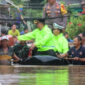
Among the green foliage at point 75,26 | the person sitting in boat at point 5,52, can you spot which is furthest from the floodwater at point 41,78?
the green foliage at point 75,26

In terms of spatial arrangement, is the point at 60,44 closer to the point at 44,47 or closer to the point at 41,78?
the point at 44,47

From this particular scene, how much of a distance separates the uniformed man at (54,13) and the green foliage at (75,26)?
1120 mm

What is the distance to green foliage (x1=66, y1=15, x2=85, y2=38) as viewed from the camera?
14.7 m

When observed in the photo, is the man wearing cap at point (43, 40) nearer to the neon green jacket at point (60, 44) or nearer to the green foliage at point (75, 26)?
the neon green jacket at point (60, 44)

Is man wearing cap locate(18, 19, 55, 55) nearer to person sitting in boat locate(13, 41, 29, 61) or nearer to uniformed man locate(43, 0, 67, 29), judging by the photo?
person sitting in boat locate(13, 41, 29, 61)

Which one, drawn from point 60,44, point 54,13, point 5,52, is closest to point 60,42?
point 60,44

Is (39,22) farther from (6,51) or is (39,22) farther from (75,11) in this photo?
(75,11)

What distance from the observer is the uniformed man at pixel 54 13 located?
12.7 metres

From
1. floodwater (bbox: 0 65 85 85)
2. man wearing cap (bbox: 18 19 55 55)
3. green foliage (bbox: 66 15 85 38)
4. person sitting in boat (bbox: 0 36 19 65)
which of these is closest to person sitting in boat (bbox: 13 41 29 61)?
man wearing cap (bbox: 18 19 55 55)

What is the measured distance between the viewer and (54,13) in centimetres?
1298

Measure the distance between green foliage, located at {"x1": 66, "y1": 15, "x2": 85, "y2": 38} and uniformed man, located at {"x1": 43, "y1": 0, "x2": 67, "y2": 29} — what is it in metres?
1.12

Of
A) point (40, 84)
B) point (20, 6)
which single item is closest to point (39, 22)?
point (20, 6)

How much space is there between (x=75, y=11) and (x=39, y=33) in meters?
3.83

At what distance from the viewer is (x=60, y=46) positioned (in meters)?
11.1
